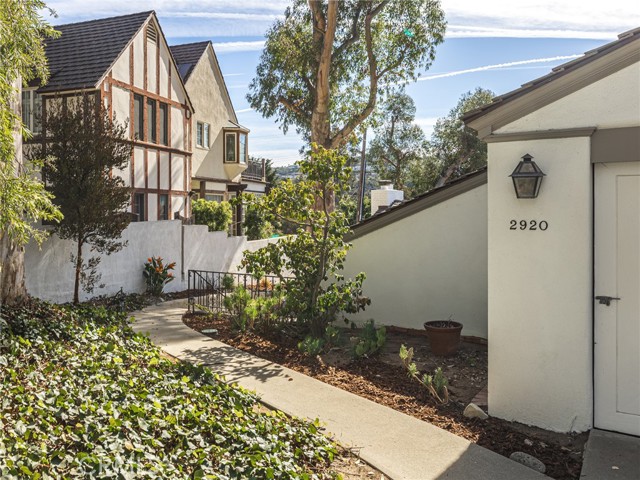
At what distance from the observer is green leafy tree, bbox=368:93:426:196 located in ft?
108

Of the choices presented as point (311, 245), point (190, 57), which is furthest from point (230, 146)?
point (311, 245)

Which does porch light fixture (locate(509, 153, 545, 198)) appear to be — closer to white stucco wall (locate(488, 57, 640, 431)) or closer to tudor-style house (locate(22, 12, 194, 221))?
white stucco wall (locate(488, 57, 640, 431))

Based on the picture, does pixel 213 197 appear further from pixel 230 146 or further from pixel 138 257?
pixel 138 257

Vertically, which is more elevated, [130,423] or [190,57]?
[190,57]

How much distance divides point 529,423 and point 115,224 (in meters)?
9.27

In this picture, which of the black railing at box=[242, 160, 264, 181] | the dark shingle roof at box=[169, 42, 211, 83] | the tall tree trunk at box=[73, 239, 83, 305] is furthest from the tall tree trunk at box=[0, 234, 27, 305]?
the black railing at box=[242, 160, 264, 181]

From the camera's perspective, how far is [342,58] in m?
18.8

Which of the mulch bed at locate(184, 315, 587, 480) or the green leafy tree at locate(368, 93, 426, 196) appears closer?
the mulch bed at locate(184, 315, 587, 480)

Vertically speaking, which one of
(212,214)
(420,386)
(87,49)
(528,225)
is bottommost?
(420,386)

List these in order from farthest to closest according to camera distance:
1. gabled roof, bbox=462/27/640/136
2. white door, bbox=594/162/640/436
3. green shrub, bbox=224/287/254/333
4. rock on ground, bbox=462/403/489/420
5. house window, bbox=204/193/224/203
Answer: house window, bbox=204/193/224/203, green shrub, bbox=224/287/254/333, rock on ground, bbox=462/403/489/420, white door, bbox=594/162/640/436, gabled roof, bbox=462/27/640/136

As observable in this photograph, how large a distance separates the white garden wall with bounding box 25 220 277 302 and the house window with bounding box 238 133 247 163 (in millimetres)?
7208

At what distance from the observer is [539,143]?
540 centimetres

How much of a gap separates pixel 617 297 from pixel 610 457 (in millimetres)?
1473

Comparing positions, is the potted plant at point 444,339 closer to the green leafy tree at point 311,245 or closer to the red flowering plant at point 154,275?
the green leafy tree at point 311,245
